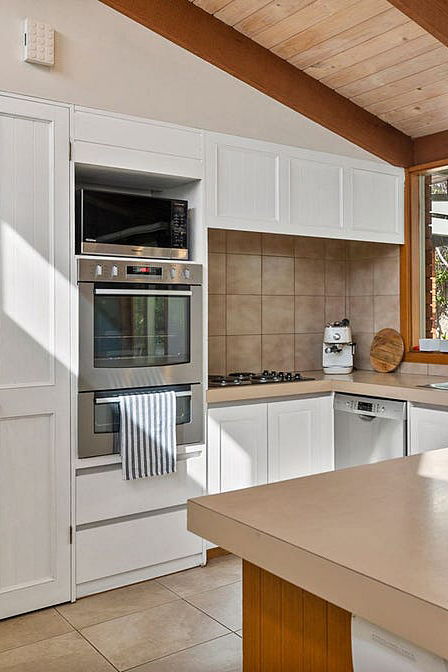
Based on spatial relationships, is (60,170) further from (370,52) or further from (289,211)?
(370,52)

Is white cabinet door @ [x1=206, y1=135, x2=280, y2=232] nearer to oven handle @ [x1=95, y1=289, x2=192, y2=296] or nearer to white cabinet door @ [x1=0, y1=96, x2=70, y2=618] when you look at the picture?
oven handle @ [x1=95, y1=289, x2=192, y2=296]

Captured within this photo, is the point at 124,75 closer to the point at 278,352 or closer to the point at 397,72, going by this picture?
the point at 397,72

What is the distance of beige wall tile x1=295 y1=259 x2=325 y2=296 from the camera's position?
4.53 meters

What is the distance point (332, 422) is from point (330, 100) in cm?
190

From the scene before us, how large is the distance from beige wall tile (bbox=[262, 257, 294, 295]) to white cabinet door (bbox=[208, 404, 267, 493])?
101cm

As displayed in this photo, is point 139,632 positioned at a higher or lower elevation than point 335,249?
lower

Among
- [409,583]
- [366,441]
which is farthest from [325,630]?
[366,441]

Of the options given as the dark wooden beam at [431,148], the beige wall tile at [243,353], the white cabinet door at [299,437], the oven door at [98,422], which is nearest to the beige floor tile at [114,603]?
the oven door at [98,422]

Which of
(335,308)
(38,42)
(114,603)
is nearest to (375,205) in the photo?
(335,308)

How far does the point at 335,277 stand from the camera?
15.6ft

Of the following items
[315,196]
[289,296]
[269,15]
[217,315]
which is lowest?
[217,315]

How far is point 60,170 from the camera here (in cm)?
296

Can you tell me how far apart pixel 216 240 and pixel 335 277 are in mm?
1084

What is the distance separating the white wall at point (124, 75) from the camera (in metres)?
2.84
